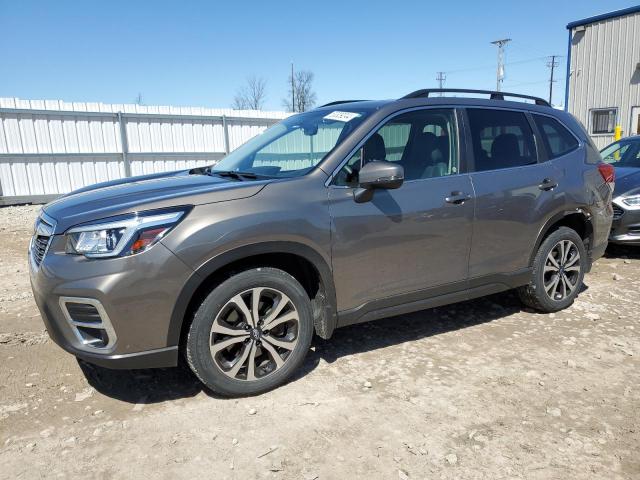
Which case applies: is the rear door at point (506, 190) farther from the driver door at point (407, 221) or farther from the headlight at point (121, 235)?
the headlight at point (121, 235)

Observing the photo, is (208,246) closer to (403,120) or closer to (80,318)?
(80,318)

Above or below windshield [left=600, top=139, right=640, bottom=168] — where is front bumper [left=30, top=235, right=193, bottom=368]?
below

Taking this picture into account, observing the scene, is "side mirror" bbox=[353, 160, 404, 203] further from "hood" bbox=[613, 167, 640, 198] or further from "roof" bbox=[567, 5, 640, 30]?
"roof" bbox=[567, 5, 640, 30]

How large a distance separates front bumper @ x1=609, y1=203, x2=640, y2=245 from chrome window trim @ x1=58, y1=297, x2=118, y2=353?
619 cm

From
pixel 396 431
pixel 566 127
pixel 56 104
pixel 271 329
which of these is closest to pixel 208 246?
pixel 271 329

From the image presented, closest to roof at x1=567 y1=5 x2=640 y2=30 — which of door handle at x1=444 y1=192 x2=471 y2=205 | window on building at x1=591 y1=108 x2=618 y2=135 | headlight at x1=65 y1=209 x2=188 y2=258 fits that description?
window on building at x1=591 y1=108 x2=618 y2=135

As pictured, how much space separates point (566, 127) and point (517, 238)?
4.32 ft

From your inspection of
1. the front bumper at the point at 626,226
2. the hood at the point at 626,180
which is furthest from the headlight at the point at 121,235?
the hood at the point at 626,180

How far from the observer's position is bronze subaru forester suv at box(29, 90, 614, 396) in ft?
8.69

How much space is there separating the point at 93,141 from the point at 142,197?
12.4 metres

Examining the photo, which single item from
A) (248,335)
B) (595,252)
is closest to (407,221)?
(248,335)

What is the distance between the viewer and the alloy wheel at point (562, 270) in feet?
14.4

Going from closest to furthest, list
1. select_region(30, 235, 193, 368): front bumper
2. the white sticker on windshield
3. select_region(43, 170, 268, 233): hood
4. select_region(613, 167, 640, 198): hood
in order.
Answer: select_region(30, 235, 193, 368): front bumper, select_region(43, 170, 268, 233): hood, the white sticker on windshield, select_region(613, 167, 640, 198): hood

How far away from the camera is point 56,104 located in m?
13.5
